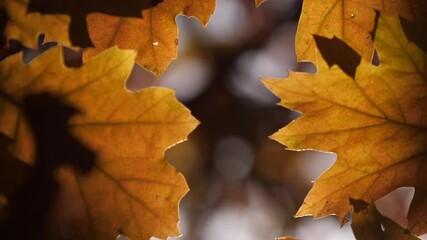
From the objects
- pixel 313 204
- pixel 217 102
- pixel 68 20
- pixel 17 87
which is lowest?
pixel 217 102

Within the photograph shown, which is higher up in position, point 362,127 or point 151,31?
point 151,31

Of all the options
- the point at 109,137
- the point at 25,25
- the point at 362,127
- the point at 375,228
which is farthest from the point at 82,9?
the point at 375,228

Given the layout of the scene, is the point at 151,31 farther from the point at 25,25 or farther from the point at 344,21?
the point at 344,21

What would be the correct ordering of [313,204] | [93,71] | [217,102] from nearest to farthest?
[93,71]
[313,204]
[217,102]

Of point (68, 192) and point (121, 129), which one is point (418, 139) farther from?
point (68, 192)

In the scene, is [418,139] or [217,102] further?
[217,102]

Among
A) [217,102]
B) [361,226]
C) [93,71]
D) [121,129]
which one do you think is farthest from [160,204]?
[217,102]

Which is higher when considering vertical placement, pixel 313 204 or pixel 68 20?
pixel 68 20
